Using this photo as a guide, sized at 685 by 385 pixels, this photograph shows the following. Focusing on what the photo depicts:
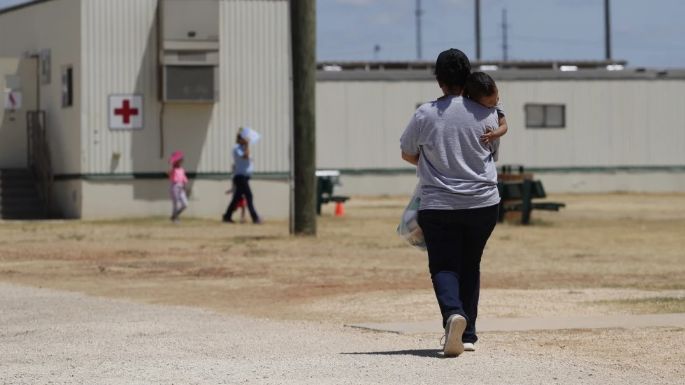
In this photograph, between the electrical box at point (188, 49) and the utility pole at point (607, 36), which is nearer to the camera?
the electrical box at point (188, 49)

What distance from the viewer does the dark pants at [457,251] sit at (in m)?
10.0

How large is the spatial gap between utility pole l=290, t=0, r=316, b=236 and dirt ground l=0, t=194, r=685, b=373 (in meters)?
0.52

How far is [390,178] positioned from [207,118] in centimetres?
1382

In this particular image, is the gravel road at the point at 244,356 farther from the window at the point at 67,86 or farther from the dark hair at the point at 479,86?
the window at the point at 67,86

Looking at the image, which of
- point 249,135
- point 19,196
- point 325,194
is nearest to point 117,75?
point 249,135

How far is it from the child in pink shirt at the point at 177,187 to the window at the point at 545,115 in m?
17.9

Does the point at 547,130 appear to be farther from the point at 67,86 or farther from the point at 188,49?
the point at 67,86

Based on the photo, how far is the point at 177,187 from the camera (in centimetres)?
3023

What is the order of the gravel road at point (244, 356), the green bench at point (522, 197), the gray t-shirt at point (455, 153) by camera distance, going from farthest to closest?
1. the green bench at point (522, 197)
2. the gray t-shirt at point (455, 153)
3. the gravel road at point (244, 356)

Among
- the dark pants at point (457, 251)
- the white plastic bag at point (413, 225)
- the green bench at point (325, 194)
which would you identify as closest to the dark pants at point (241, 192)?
the green bench at point (325, 194)

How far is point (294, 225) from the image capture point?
25.7 m

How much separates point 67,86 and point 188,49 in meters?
2.70

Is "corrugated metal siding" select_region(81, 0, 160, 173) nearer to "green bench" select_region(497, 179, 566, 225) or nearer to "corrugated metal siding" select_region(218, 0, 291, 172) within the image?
"corrugated metal siding" select_region(218, 0, 291, 172)

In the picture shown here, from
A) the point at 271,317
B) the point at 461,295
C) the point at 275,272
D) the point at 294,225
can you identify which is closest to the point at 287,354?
the point at 461,295
